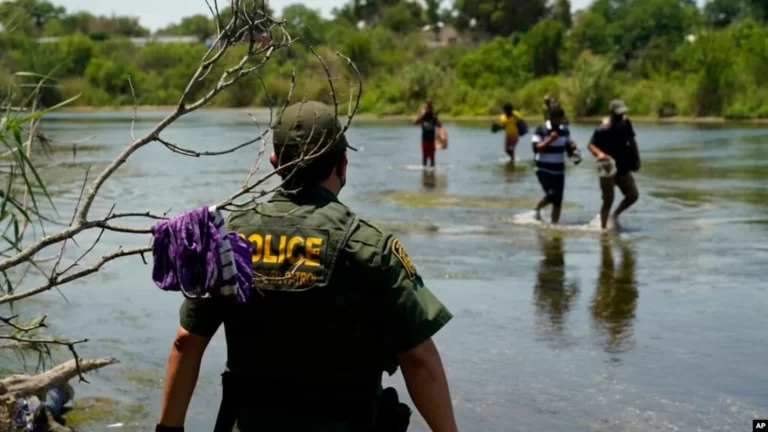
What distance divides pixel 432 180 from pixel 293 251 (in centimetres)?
1826

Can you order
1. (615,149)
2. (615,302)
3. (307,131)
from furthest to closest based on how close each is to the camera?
1. (615,149)
2. (615,302)
3. (307,131)

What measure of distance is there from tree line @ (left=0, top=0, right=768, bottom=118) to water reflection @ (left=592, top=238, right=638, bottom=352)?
9.04 ft

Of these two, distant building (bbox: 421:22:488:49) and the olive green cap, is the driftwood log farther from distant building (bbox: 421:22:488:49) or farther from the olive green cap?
distant building (bbox: 421:22:488:49)

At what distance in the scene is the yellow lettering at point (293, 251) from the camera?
3330 mm

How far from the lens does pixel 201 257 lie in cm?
323

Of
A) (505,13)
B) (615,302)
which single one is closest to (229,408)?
(615,302)

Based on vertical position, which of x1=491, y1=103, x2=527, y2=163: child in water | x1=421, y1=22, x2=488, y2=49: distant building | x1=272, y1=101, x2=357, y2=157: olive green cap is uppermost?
Answer: x1=421, y1=22, x2=488, y2=49: distant building

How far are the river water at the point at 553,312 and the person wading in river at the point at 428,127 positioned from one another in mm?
3661

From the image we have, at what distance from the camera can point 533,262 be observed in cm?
1140

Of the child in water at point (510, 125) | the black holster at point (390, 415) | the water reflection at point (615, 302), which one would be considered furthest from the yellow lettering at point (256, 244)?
the child in water at point (510, 125)

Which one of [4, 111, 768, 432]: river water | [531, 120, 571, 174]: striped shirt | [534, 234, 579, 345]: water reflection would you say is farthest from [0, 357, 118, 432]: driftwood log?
[531, 120, 571, 174]: striped shirt

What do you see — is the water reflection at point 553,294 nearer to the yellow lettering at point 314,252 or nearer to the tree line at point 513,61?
the tree line at point 513,61

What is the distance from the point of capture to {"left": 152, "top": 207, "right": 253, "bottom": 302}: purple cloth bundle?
3.23 metres

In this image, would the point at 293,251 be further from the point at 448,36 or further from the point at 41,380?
the point at 448,36
